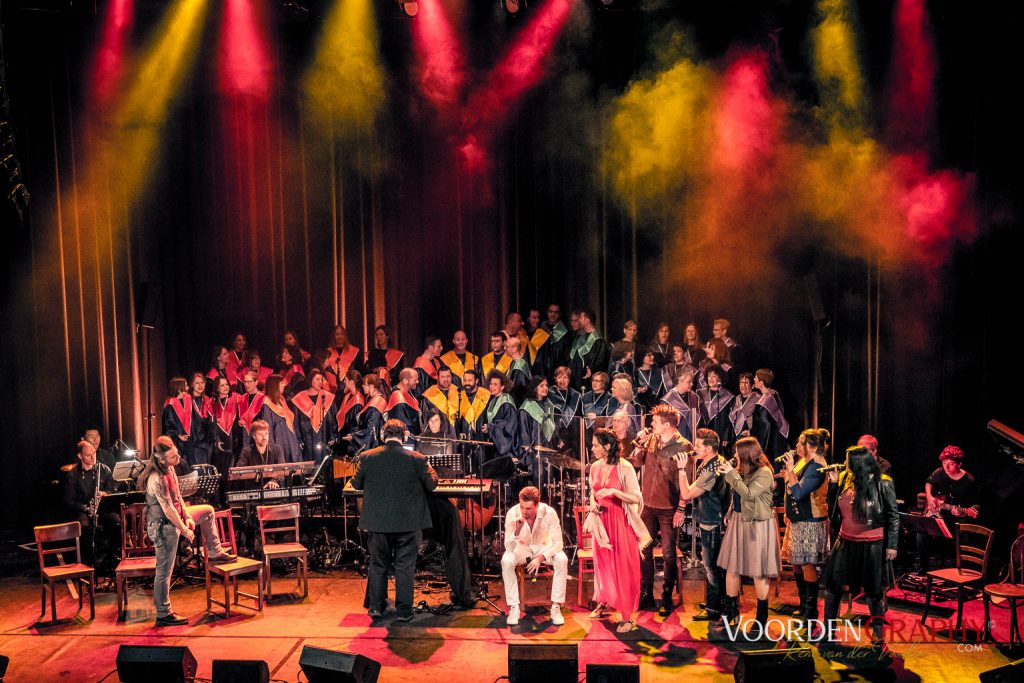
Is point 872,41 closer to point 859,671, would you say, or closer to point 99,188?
point 859,671

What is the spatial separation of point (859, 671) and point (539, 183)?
22.7 feet

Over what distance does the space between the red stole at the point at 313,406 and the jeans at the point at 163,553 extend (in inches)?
139

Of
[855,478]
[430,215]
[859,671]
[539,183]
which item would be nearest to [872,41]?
[539,183]

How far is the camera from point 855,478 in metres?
5.16

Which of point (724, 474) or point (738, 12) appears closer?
point (724, 474)

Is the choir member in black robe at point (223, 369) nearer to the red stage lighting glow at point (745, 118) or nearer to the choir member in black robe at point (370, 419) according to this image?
the choir member in black robe at point (370, 419)

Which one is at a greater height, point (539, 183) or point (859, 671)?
point (539, 183)

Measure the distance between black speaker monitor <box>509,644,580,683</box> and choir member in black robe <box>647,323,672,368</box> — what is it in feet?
18.0

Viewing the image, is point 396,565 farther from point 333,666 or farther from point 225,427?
point 225,427

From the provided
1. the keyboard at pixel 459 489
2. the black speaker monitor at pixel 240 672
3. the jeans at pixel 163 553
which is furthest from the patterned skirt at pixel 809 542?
the jeans at pixel 163 553

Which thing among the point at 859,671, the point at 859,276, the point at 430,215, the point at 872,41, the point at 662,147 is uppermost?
the point at 872,41

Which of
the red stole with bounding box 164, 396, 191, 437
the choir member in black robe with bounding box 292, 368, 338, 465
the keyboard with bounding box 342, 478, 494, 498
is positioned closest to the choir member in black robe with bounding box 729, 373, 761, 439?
the keyboard with bounding box 342, 478, 494, 498

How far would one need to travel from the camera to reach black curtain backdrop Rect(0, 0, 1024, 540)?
9.11m

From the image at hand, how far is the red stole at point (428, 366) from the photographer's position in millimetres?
9773
